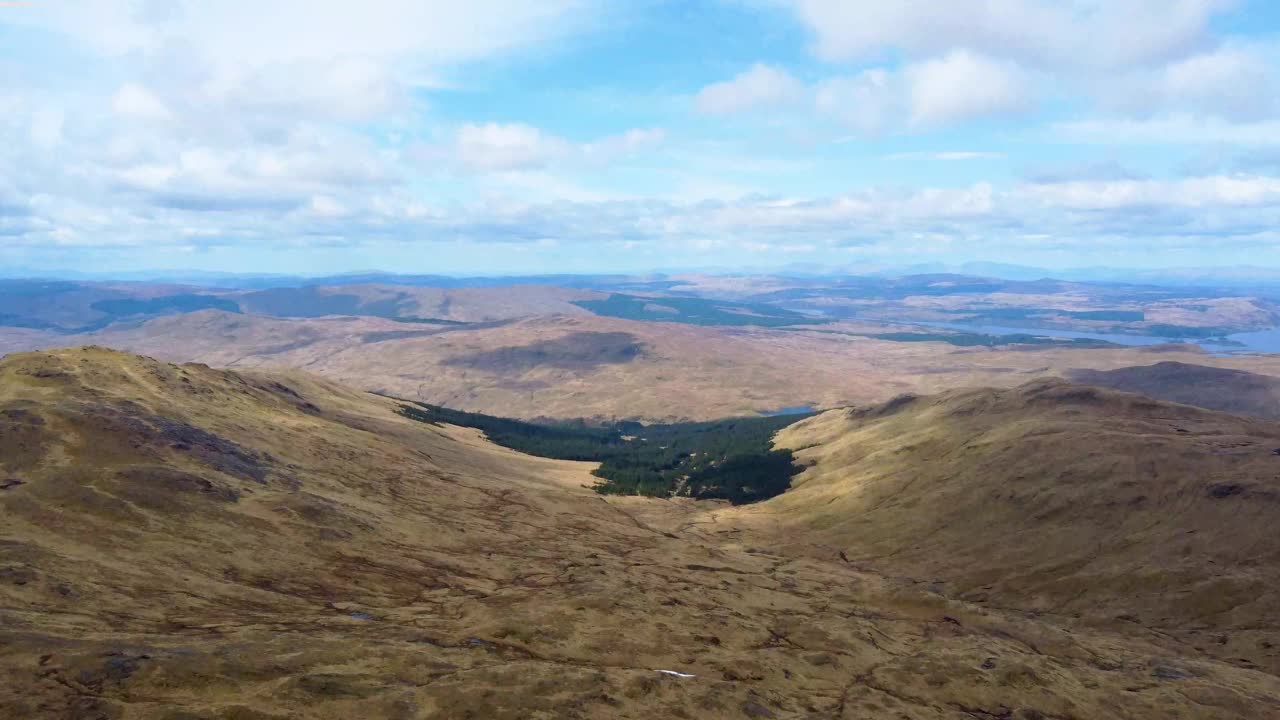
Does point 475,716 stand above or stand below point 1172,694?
above

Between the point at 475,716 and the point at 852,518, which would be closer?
the point at 475,716

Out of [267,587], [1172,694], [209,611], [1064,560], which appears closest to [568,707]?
[209,611]

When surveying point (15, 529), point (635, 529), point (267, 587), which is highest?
point (15, 529)

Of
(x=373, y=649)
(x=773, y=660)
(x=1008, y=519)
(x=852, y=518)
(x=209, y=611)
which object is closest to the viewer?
(x=373, y=649)

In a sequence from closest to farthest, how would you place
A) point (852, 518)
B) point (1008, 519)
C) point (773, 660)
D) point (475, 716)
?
1. point (475, 716)
2. point (773, 660)
3. point (1008, 519)
4. point (852, 518)

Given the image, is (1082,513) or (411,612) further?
(1082,513)

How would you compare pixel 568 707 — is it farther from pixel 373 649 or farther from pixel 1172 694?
pixel 1172 694

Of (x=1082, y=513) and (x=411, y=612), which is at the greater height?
(x=1082, y=513)

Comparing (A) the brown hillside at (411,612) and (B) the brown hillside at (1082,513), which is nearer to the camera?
(A) the brown hillside at (411,612)
